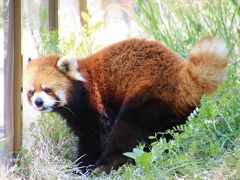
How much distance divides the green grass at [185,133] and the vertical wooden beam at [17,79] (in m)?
0.14

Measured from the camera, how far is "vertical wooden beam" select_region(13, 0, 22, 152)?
11.8 ft

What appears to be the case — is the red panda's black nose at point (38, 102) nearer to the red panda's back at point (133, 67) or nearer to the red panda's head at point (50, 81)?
the red panda's head at point (50, 81)

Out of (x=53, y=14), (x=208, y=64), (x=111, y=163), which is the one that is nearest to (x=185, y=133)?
(x=208, y=64)

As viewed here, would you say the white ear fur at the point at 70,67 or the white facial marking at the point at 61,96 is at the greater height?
the white ear fur at the point at 70,67

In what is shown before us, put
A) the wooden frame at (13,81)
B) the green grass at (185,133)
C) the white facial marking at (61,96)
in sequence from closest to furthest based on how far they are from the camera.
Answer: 1. the green grass at (185,133)
2. the wooden frame at (13,81)
3. the white facial marking at (61,96)

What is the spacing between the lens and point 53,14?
15.6ft

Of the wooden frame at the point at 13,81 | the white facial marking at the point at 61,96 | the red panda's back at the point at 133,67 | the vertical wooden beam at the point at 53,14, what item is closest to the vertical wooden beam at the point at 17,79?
the wooden frame at the point at 13,81

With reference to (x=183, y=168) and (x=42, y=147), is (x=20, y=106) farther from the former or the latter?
(x=183, y=168)

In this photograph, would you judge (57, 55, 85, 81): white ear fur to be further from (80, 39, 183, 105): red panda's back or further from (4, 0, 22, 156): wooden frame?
(4, 0, 22, 156): wooden frame

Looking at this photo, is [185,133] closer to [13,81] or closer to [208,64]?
[208,64]

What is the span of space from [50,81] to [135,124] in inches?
26.4

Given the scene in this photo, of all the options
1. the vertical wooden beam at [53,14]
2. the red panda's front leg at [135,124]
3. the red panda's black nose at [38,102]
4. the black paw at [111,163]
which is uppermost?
the vertical wooden beam at [53,14]

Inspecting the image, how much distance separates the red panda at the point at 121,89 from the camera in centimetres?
332

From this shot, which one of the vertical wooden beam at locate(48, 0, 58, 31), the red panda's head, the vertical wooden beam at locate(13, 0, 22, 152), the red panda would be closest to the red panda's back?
the red panda
